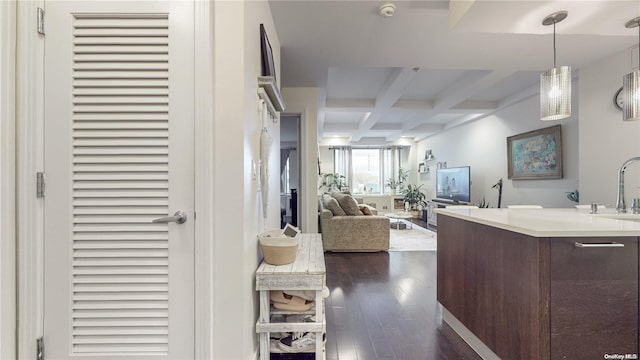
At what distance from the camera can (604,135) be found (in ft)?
9.57

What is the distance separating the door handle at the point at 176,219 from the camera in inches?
53.2

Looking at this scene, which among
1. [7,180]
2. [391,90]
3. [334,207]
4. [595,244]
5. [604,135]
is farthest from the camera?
[334,207]

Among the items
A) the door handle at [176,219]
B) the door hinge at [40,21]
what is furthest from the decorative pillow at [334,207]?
the door hinge at [40,21]

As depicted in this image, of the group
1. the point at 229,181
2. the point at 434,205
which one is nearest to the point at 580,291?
the point at 229,181

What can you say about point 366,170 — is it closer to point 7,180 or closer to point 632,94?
point 632,94

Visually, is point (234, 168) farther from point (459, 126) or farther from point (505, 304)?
point (459, 126)

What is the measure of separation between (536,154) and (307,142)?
3569mm

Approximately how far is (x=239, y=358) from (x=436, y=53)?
2.94 meters

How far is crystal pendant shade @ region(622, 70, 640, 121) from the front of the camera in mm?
1947

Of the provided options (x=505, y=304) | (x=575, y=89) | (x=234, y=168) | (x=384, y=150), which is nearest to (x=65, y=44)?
(x=234, y=168)

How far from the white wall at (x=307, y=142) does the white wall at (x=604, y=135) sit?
301cm

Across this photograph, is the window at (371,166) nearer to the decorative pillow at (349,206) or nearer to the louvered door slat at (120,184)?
the decorative pillow at (349,206)

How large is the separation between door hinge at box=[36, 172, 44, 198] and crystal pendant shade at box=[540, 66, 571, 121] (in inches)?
118

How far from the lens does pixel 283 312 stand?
5.24 feet
